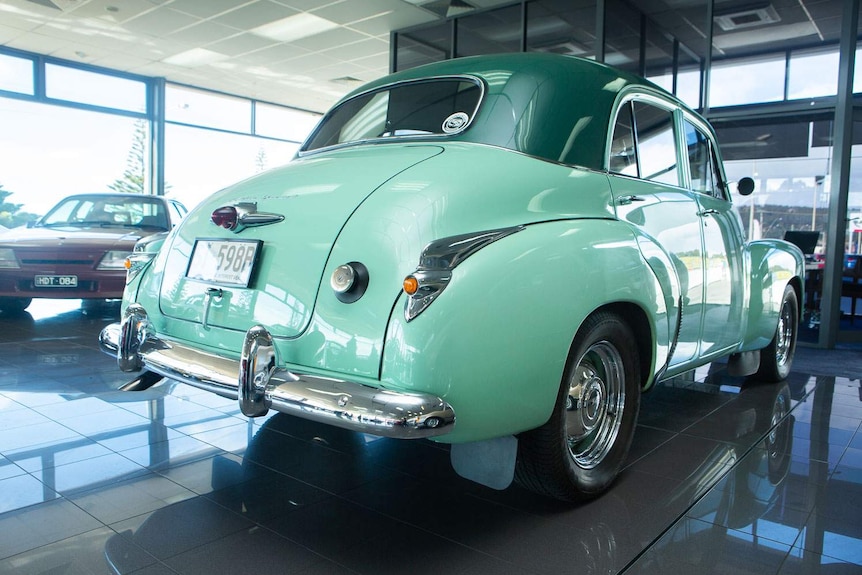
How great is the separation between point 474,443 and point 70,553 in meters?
1.32

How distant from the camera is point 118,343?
255 cm

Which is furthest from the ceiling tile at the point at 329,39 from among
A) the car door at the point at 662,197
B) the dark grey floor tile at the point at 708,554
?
the dark grey floor tile at the point at 708,554

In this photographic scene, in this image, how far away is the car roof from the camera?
8.30ft

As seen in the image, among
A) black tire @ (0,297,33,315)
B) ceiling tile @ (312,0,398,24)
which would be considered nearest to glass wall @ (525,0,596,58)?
ceiling tile @ (312,0,398,24)

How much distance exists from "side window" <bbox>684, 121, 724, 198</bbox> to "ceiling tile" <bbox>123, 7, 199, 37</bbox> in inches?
342

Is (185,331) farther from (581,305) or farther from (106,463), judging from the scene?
(581,305)

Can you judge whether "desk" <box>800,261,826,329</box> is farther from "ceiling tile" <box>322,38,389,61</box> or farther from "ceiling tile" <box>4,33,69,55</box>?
"ceiling tile" <box>4,33,69,55</box>

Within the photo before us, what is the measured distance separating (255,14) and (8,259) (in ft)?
17.4

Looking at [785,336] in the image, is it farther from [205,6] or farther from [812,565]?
[205,6]

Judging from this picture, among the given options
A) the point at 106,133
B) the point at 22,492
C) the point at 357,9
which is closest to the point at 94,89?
the point at 106,133

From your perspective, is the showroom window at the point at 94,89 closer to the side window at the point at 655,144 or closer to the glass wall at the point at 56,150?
the glass wall at the point at 56,150

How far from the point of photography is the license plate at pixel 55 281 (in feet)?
21.4

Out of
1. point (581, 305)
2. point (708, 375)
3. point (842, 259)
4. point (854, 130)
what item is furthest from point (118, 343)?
point (854, 130)

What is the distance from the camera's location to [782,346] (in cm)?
501
